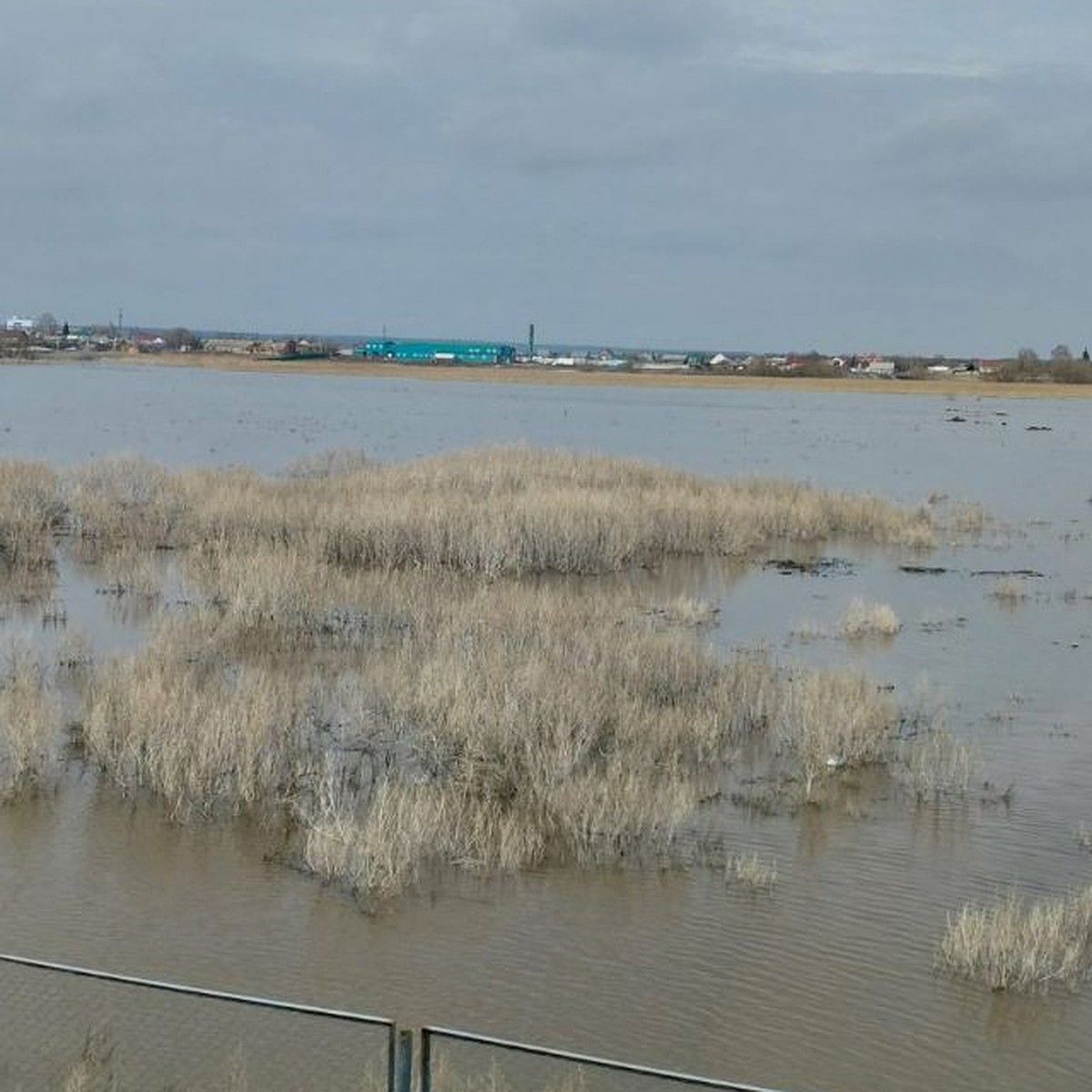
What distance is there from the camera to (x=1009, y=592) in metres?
21.7

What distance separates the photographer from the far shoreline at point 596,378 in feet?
421

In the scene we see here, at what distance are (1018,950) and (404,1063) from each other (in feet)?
15.4

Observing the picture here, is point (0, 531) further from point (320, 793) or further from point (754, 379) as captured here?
point (754, 379)

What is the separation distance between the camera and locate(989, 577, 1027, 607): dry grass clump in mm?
21312

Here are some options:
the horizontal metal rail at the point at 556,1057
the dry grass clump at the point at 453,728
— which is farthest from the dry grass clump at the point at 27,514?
the horizontal metal rail at the point at 556,1057

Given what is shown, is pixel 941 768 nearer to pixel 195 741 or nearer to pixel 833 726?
pixel 833 726

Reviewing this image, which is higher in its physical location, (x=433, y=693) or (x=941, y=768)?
(x=433, y=693)

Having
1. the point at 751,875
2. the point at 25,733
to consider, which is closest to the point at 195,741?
the point at 25,733

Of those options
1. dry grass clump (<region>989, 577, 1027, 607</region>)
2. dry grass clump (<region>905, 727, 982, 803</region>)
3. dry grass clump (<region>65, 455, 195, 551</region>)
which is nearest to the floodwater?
dry grass clump (<region>905, 727, 982, 803</region>)

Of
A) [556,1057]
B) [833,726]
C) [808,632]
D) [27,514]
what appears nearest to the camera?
[556,1057]

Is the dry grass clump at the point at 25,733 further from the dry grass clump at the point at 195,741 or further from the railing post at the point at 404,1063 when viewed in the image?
the railing post at the point at 404,1063

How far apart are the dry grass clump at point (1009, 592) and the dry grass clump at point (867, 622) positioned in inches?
136

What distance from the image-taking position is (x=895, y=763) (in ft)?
39.1

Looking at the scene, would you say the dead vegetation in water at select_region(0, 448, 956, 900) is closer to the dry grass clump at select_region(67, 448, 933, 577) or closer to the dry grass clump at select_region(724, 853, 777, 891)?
the dry grass clump at select_region(67, 448, 933, 577)
